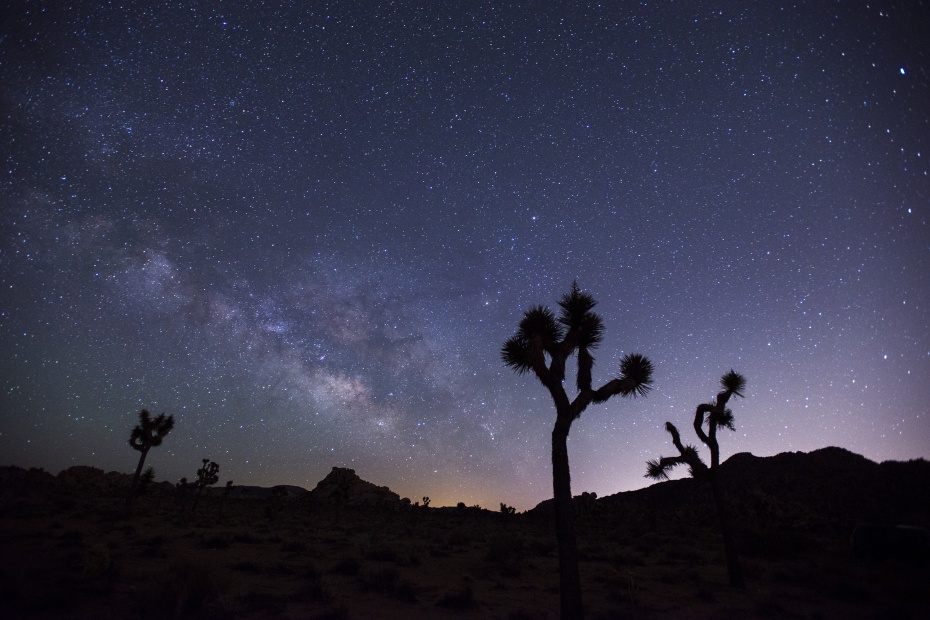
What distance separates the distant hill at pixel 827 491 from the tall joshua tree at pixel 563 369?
2895 cm

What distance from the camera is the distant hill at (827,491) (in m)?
33.2

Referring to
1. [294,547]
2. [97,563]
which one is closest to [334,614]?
[97,563]

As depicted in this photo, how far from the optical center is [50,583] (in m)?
11.0

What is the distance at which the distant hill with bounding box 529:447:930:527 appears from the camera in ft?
109

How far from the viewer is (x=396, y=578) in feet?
43.7

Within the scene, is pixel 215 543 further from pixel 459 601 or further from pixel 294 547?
pixel 459 601

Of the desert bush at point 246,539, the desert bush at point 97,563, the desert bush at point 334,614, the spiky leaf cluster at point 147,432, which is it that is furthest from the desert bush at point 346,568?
the spiky leaf cluster at point 147,432

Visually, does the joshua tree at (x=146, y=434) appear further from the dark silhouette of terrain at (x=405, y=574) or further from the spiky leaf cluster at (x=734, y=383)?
the spiky leaf cluster at (x=734, y=383)

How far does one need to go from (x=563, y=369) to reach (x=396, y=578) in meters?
8.08

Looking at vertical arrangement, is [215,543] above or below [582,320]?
below

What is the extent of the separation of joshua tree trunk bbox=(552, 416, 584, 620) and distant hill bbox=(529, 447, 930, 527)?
31.0m

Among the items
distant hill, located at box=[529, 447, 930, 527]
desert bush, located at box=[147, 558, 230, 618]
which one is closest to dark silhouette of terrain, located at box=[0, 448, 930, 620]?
desert bush, located at box=[147, 558, 230, 618]

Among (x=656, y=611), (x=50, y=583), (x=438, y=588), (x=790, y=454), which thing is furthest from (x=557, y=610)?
(x=790, y=454)

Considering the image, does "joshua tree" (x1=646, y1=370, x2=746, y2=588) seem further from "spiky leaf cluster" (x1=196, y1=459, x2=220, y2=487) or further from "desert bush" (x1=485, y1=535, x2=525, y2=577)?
"spiky leaf cluster" (x1=196, y1=459, x2=220, y2=487)
